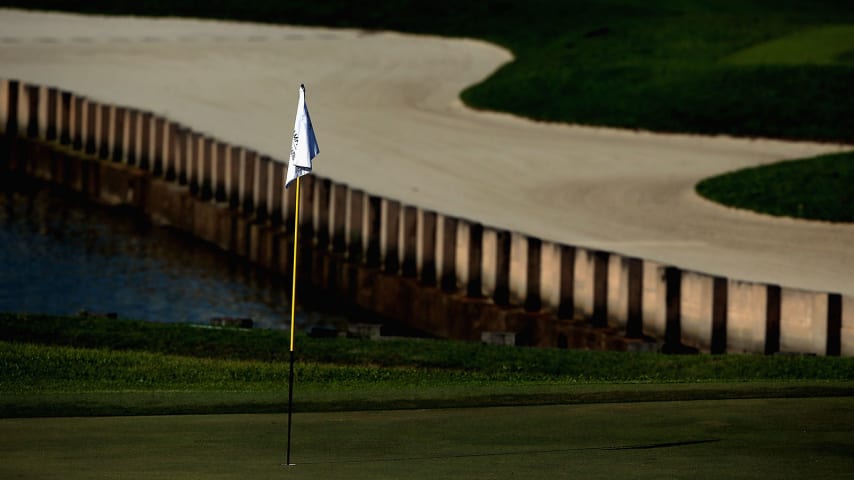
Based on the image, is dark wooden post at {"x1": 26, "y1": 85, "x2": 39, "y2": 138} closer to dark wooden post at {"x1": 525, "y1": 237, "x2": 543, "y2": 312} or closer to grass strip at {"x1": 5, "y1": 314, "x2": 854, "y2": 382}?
dark wooden post at {"x1": 525, "y1": 237, "x2": 543, "y2": 312}

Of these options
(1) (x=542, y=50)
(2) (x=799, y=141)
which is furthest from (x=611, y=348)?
(1) (x=542, y=50)

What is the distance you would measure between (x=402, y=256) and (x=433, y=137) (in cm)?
1338

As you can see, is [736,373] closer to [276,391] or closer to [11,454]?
[276,391]

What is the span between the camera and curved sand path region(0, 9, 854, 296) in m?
26.7

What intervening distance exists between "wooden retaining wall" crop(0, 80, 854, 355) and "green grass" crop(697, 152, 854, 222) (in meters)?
6.11

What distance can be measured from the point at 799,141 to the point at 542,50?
622 inches

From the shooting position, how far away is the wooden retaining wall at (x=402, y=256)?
18.7 m

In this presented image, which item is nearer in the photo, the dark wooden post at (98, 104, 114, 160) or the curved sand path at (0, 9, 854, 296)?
the curved sand path at (0, 9, 854, 296)

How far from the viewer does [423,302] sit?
2475cm

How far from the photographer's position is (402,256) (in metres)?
25.7

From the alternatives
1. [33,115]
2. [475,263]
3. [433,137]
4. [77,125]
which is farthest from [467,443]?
[33,115]

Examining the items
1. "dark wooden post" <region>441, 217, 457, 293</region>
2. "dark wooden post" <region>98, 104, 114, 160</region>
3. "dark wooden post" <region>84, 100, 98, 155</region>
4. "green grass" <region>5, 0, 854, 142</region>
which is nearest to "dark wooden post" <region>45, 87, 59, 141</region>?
"dark wooden post" <region>84, 100, 98, 155</region>

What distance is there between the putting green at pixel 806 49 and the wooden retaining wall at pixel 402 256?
15444 mm

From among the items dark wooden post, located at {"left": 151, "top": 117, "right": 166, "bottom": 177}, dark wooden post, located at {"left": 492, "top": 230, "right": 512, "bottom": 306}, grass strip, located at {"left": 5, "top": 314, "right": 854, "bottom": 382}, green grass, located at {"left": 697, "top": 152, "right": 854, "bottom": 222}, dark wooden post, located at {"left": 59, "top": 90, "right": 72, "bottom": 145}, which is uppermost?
dark wooden post, located at {"left": 59, "top": 90, "right": 72, "bottom": 145}
